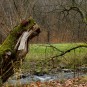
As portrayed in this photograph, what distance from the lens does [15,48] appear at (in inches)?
376

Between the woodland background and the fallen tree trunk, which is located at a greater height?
the woodland background

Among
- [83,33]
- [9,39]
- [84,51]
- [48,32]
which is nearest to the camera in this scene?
[9,39]

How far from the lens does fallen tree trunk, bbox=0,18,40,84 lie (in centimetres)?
930

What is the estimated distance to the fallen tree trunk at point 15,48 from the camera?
930 centimetres

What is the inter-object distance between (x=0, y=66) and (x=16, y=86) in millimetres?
712

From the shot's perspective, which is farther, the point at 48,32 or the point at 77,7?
the point at 48,32

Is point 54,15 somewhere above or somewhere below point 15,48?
above

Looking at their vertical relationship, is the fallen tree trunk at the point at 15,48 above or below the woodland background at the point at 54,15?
below

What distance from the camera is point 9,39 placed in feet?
32.5

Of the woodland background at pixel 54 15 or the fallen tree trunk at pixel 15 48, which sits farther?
the woodland background at pixel 54 15

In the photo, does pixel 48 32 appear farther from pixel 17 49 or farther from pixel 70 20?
pixel 17 49

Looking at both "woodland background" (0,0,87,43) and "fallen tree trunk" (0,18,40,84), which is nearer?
"fallen tree trunk" (0,18,40,84)

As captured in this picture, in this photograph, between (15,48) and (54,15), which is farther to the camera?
(54,15)

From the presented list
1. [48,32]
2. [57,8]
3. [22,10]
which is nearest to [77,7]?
[57,8]
